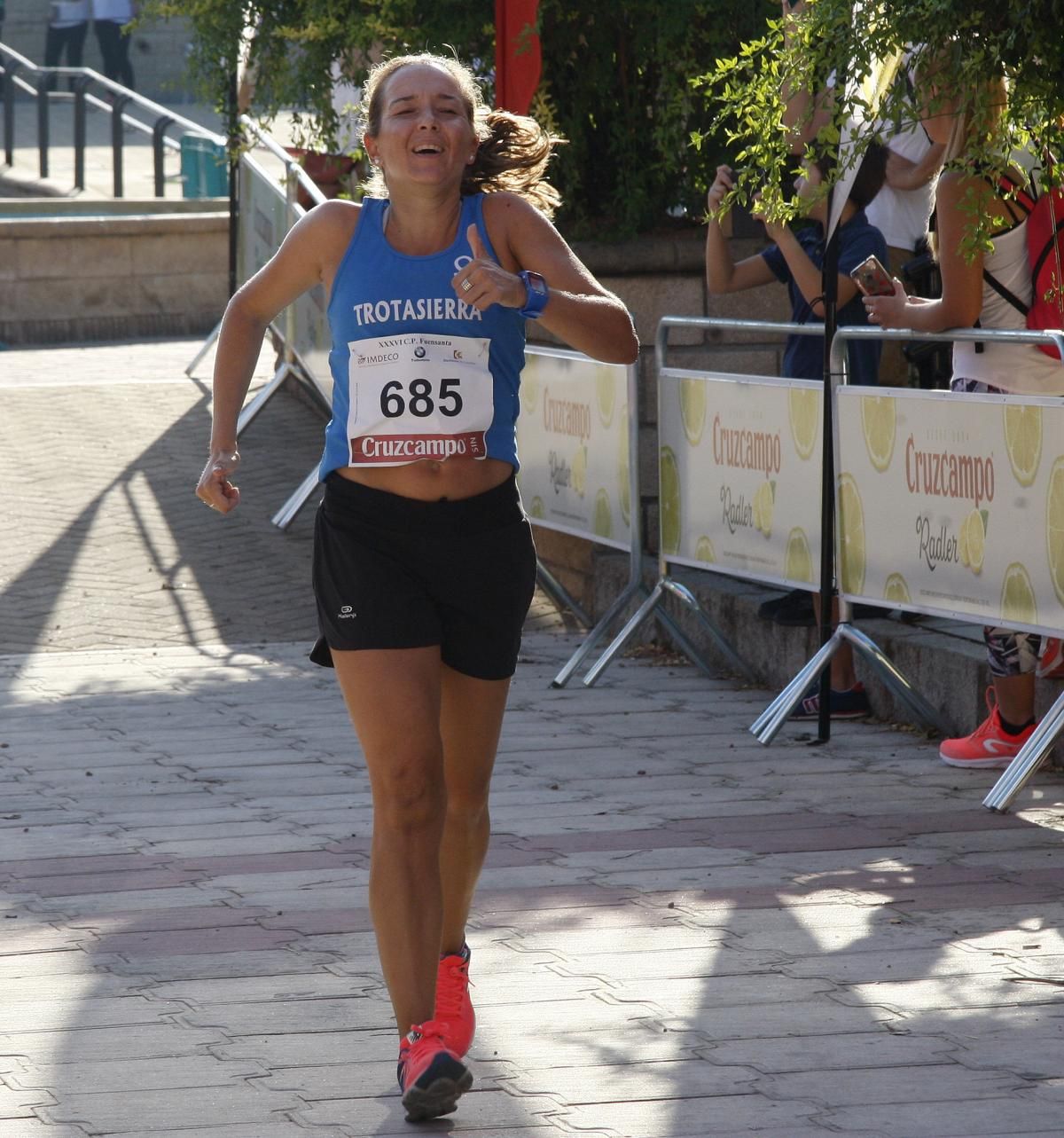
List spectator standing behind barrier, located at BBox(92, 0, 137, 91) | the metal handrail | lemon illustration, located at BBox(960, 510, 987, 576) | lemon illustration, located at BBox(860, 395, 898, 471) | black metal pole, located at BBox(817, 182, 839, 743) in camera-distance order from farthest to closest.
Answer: spectator standing behind barrier, located at BBox(92, 0, 137, 91), the metal handrail, black metal pole, located at BBox(817, 182, 839, 743), lemon illustration, located at BBox(860, 395, 898, 471), lemon illustration, located at BBox(960, 510, 987, 576)

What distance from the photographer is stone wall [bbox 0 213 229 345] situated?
16844 millimetres

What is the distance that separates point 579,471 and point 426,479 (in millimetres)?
4847

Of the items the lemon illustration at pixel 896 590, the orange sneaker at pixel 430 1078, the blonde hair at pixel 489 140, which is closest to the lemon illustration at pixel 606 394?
the lemon illustration at pixel 896 590

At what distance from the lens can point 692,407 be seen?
8.09 metres

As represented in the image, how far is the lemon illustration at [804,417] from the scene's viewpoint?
730 cm

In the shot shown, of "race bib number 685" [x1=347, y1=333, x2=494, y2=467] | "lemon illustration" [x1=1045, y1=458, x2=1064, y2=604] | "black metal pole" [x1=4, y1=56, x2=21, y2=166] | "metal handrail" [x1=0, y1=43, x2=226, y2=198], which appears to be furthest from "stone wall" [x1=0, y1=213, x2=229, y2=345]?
"race bib number 685" [x1=347, y1=333, x2=494, y2=467]

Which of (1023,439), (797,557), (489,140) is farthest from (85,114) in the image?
(489,140)

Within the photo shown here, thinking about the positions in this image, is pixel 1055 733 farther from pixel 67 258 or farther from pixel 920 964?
pixel 67 258

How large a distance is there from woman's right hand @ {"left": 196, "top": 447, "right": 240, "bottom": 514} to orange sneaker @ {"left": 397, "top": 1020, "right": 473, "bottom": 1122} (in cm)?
113

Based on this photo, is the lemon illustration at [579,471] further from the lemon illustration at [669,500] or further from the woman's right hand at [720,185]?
the woman's right hand at [720,185]

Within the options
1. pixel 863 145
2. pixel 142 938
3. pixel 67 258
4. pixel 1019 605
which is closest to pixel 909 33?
pixel 863 145

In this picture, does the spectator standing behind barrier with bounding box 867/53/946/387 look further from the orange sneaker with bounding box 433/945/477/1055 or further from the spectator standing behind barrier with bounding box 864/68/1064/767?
the orange sneaker with bounding box 433/945/477/1055

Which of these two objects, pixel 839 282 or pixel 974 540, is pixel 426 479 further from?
pixel 839 282

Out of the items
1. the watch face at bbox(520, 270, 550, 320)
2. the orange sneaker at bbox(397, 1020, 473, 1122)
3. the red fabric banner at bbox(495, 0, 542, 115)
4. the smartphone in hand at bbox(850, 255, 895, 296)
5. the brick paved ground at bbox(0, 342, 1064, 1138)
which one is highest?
the red fabric banner at bbox(495, 0, 542, 115)
